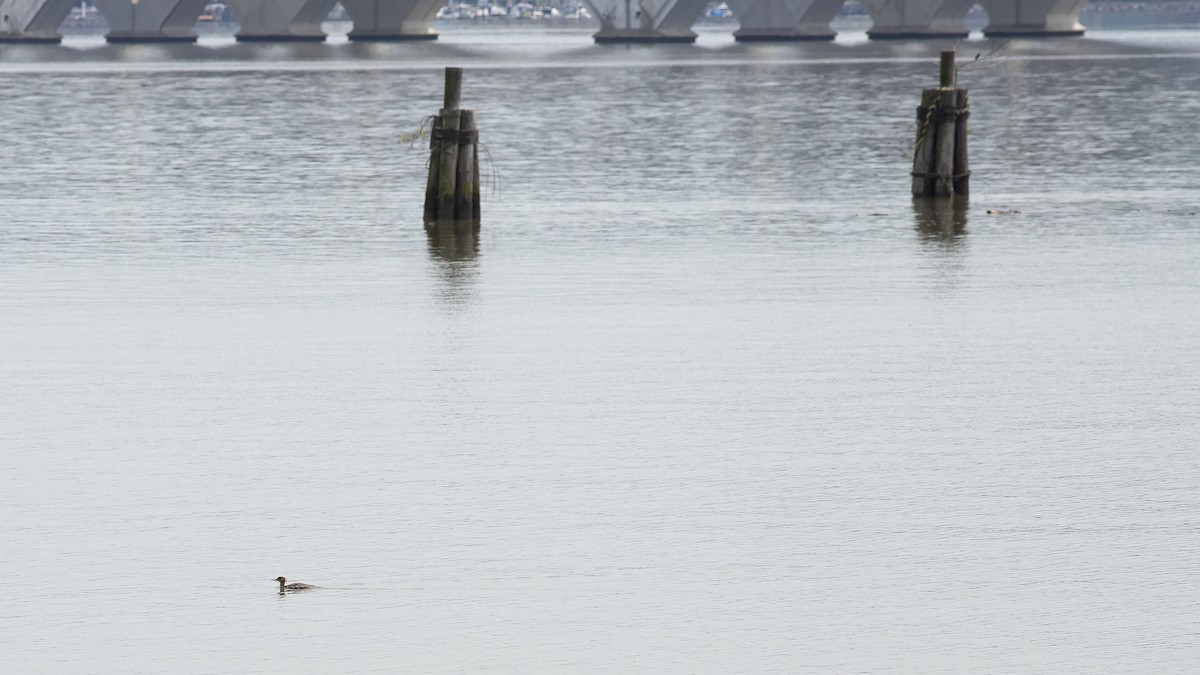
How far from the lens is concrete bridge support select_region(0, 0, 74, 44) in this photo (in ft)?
439

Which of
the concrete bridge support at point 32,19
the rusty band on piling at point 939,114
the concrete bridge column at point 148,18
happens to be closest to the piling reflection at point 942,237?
the rusty band on piling at point 939,114

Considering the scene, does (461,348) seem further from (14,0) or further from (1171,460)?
(14,0)

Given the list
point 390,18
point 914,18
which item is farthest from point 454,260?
point 390,18

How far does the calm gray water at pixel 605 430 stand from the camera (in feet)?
29.7

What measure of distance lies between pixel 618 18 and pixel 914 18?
16.2 m

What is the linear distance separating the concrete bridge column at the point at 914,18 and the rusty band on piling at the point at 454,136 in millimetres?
107408

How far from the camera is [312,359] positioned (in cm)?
1619

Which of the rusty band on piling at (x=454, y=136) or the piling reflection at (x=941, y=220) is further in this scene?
the rusty band on piling at (x=454, y=136)

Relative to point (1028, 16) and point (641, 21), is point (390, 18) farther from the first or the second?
point (1028, 16)

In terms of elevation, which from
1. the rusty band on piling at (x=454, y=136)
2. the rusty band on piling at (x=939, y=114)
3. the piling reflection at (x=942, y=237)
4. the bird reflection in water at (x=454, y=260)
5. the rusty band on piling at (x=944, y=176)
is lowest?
the bird reflection in water at (x=454, y=260)

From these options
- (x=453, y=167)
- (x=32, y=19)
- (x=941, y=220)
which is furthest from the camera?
(x=32, y=19)

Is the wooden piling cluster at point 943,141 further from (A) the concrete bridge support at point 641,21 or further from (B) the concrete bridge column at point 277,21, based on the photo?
(B) the concrete bridge column at point 277,21

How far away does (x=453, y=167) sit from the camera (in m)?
26.5

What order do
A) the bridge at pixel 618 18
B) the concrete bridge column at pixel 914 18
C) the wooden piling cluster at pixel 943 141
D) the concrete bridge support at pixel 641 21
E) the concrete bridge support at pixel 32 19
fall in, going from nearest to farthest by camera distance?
the wooden piling cluster at pixel 943 141 → the concrete bridge column at pixel 914 18 → the bridge at pixel 618 18 → the concrete bridge support at pixel 641 21 → the concrete bridge support at pixel 32 19
